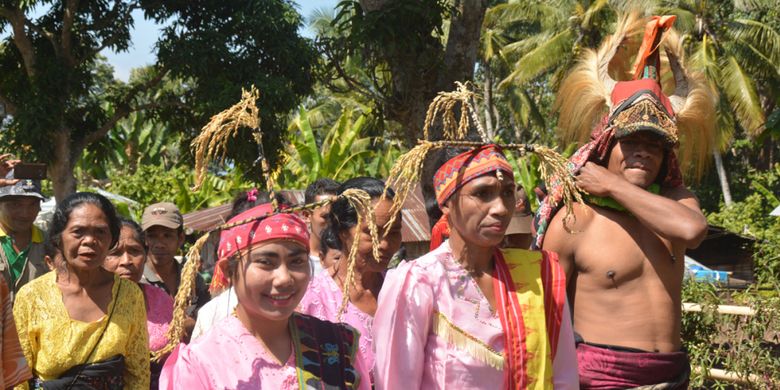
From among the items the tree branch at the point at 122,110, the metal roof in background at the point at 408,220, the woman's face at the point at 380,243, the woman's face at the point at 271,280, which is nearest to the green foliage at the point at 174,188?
the metal roof in background at the point at 408,220

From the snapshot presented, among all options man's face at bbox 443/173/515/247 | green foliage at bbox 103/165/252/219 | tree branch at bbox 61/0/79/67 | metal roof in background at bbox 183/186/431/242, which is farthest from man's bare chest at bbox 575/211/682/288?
green foliage at bbox 103/165/252/219

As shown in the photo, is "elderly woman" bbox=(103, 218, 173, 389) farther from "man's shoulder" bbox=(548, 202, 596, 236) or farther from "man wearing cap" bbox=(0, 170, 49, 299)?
"man's shoulder" bbox=(548, 202, 596, 236)

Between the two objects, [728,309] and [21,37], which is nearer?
[728,309]

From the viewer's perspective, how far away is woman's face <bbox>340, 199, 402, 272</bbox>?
11.6 feet

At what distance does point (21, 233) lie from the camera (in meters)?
5.02

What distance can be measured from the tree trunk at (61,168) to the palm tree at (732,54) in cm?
1802

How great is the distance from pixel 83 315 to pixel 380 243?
1343mm

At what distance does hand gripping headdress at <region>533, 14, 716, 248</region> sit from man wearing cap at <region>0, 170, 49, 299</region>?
2937 millimetres

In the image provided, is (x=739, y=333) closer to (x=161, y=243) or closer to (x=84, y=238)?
(x=161, y=243)

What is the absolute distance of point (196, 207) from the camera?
58.0 feet

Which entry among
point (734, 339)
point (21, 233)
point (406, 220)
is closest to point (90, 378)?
point (21, 233)

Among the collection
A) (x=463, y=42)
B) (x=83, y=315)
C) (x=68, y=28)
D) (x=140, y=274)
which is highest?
(x=68, y=28)

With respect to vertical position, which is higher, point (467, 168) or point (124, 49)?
point (124, 49)

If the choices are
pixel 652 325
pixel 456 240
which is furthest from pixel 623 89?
pixel 456 240
